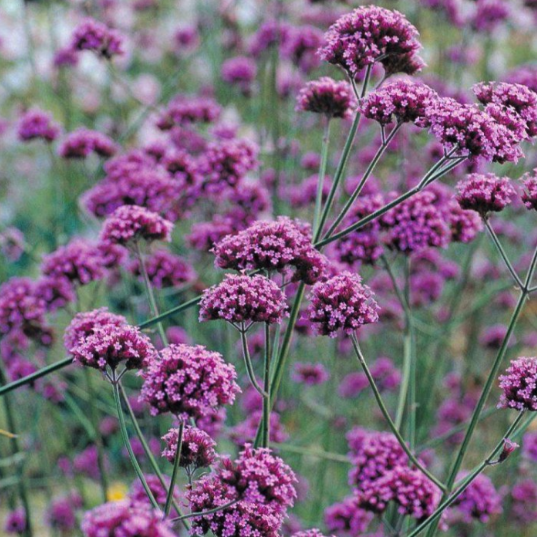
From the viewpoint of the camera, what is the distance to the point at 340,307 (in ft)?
5.63

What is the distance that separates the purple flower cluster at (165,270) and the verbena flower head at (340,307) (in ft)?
3.61

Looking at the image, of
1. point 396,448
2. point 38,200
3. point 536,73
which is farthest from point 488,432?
point 38,200

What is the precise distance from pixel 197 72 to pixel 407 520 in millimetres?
5364

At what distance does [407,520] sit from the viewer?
2238mm

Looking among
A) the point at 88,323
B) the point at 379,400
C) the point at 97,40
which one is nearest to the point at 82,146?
the point at 97,40

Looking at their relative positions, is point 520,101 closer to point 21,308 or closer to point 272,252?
point 272,252

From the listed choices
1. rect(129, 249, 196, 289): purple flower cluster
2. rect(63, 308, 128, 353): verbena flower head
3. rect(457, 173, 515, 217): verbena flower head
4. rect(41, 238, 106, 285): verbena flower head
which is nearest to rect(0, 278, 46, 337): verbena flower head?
rect(41, 238, 106, 285): verbena flower head

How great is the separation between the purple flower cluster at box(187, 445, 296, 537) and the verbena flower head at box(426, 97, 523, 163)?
32.9 inches

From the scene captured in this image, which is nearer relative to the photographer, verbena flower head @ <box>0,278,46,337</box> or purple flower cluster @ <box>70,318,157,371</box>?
purple flower cluster @ <box>70,318,157,371</box>

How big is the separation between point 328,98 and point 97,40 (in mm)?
1194

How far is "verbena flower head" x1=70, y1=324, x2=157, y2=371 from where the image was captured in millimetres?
1610

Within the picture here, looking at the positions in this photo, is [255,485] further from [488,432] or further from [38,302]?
[488,432]

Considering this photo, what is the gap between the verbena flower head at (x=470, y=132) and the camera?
5.73 feet

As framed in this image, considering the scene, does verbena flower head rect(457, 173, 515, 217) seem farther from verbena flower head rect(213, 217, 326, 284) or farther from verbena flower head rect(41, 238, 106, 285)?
verbena flower head rect(41, 238, 106, 285)
